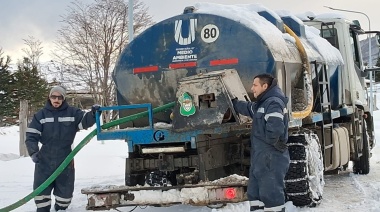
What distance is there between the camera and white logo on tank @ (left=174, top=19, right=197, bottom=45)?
6.20 meters

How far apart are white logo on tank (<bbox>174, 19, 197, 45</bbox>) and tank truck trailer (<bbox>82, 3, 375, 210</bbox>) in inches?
0.5

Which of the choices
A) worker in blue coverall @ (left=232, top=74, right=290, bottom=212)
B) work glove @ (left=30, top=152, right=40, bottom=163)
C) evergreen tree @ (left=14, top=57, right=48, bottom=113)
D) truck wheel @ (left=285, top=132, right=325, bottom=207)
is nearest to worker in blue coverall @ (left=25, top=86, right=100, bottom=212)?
work glove @ (left=30, top=152, right=40, bottom=163)

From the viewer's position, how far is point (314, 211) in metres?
6.23

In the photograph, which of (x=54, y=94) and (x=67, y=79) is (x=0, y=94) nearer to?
(x=67, y=79)

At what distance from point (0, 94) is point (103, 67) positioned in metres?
16.0

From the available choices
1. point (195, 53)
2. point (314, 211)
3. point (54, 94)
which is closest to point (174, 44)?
point (195, 53)

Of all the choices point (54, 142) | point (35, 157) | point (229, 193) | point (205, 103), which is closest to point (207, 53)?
point (205, 103)

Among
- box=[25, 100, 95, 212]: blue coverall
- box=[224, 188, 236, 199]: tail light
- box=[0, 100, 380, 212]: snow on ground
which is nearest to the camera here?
box=[224, 188, 236, 199]: tail light

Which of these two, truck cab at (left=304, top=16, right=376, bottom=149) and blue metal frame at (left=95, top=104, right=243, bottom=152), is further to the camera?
truck cab at (left=304, top=16, right=376, bottom=149)

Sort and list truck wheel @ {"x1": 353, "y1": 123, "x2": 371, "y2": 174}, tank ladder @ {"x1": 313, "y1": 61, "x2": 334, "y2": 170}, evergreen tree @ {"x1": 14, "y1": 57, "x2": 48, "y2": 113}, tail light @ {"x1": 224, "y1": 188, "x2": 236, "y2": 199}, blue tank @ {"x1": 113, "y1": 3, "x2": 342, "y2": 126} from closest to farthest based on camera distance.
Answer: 1. tail light @ {"x1": 224, "y1": 188, "x2": 236, "y2": 199}
2. blue tank @ {"x1": 113, "y1": 3, "x2": 342, "y2": 126}
3. tank ladder @ {"x1": 313, "y1": 61, "x2": 334, "y2": 170}
4. truck wheel @ {"x1": 353, "y1": 123, "x2": 371, "y2": 174}
5. evergreen tree @ {"x1": 14, "y1": 57, "x2": 48, "y2": 113}

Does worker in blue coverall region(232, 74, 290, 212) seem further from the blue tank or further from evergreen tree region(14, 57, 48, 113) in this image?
evergreen tree region(14, 57, 48, 113)

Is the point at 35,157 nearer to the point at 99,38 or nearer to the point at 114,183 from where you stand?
the point at 114,183

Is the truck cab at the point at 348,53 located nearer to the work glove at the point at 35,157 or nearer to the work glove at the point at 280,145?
the work glove at the point at 280,145

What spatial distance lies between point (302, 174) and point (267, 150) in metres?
1.14
